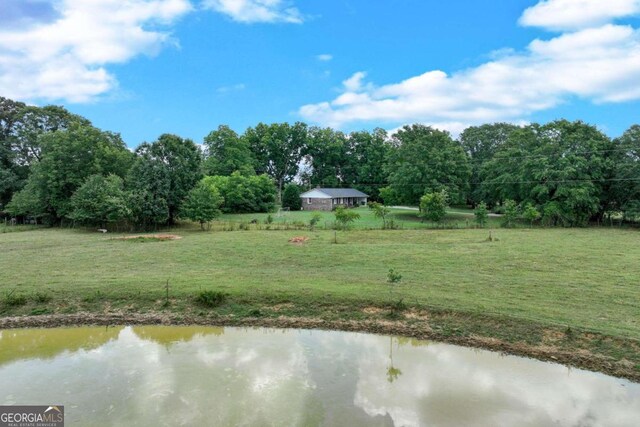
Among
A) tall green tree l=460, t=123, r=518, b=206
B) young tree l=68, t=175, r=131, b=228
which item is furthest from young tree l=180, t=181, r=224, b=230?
tall green tree l=460, t=123, r=518, b=206

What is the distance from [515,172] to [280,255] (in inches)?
1125

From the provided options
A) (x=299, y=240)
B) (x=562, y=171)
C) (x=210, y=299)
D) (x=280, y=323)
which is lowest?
(x=280, y=323)

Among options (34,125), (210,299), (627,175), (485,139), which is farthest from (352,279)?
(485,139)

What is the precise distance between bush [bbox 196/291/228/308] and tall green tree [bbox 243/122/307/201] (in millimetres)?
54892

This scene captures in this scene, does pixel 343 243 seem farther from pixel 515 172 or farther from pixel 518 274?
pixel 515 172

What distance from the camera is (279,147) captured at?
68.7 metres

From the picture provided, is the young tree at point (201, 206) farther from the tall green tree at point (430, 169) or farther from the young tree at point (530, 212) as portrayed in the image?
the young tree at point (530, 212)

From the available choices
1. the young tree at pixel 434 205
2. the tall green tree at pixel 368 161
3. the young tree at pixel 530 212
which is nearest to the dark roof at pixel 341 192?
the tall green tree at pixel 368 161

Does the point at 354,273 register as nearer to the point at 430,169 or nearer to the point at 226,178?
the point at 430,169

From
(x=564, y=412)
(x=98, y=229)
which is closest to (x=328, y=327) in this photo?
(x=564, y=412)

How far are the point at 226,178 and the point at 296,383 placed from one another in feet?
137

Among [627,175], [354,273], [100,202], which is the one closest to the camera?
[354,273]

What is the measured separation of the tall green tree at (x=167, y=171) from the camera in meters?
31.1

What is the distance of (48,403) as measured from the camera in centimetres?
750
